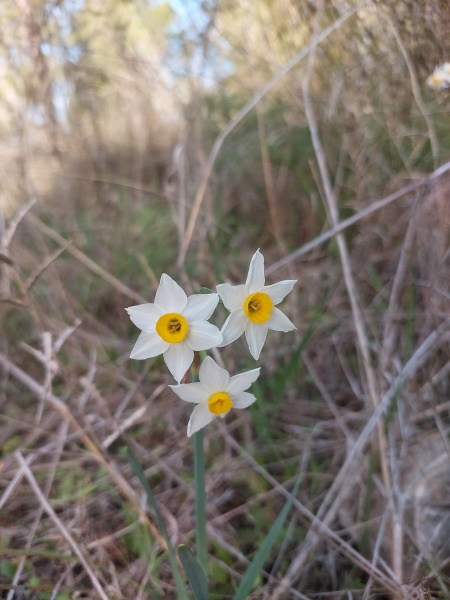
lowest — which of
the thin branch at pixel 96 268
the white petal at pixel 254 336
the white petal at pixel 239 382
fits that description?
the white petal at pixel 239 382

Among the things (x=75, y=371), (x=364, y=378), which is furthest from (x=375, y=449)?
(x=75, y=371)

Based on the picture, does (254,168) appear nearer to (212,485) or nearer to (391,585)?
(212,485)

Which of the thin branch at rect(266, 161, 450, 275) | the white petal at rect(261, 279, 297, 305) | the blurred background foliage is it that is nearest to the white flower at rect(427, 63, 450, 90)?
the blurred background foliage

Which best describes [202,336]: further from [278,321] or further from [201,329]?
[278,321]

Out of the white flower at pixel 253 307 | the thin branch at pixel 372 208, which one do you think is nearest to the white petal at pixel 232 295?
the white flower at pixel 253 307

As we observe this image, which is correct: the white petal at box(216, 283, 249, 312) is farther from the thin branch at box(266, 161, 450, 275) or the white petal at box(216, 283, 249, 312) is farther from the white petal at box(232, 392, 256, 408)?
the thin branch at box(266, 161, 450, 275)

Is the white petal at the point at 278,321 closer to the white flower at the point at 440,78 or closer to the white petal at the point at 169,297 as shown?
the white petal at the point at 169,297
